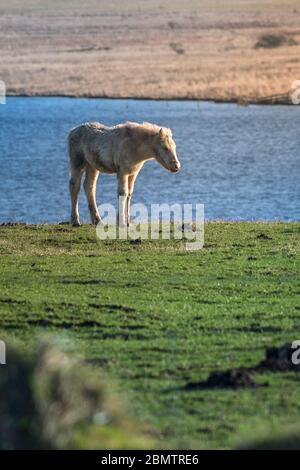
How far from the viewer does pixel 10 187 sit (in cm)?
3578

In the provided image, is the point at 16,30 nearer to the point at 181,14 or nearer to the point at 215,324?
the point at 181,14

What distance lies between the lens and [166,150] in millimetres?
17938

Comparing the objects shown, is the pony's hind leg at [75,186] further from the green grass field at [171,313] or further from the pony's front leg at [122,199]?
the pony's front leg at [122,199]

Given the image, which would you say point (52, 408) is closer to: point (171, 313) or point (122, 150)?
point (171, 313)

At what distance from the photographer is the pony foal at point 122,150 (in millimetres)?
17969

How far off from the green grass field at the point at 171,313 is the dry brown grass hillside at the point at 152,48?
60625 millimetres

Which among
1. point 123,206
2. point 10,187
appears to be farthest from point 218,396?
point 10,187

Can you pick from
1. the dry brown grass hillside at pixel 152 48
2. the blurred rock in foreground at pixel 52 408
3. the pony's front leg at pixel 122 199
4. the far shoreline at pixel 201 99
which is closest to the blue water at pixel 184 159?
the far shoreline at pixel 201 99

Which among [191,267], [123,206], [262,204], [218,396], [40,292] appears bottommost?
[218,396]

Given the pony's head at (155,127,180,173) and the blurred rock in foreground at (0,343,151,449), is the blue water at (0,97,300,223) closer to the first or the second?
the pony's head at (155,127,180,173)

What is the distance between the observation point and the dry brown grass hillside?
88.5 metres

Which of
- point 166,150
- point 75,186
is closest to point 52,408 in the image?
point 166,150

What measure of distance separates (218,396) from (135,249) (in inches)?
297

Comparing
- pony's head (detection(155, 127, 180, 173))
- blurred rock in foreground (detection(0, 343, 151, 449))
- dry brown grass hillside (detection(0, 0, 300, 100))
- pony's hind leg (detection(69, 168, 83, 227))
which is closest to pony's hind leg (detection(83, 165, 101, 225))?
pony's hind leg (detection(69, 168, 83, 227))
